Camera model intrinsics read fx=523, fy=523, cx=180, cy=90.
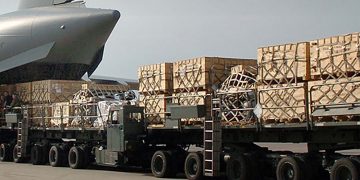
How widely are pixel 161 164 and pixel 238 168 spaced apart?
10.7 ft

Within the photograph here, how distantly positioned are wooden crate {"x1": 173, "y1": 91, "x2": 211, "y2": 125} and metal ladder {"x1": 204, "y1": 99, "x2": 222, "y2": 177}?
0.64m

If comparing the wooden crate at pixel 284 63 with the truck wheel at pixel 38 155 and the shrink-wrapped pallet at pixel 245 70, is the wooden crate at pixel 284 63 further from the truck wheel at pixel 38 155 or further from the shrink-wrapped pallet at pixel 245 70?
the truck wheel at pixel 38 155

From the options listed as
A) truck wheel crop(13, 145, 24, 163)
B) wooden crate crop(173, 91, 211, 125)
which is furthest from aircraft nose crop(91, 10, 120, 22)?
wooden crate crop(173, 91, 211, 125)

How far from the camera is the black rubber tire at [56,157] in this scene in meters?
21.3

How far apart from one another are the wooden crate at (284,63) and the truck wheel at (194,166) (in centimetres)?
305

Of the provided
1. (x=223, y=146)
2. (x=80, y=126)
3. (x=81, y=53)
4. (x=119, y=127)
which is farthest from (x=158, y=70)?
(x=81, y=53)

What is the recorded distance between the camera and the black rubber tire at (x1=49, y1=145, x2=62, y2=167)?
2134 cm

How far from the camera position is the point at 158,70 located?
677 inches

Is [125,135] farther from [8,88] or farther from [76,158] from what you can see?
[8,88]

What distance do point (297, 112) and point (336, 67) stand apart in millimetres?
1414

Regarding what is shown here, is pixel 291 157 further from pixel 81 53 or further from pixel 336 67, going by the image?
pixel 81 53

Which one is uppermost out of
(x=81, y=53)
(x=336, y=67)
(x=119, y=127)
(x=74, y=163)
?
(x=81, y=53)

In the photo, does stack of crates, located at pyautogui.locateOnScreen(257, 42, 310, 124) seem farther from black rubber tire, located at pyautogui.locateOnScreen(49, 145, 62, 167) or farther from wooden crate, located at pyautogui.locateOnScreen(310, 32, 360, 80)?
black rubber tire, located at pyautogui.locateOnScreen(49, 145, 62, 167)

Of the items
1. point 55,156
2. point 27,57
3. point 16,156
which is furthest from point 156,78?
point 27,57
